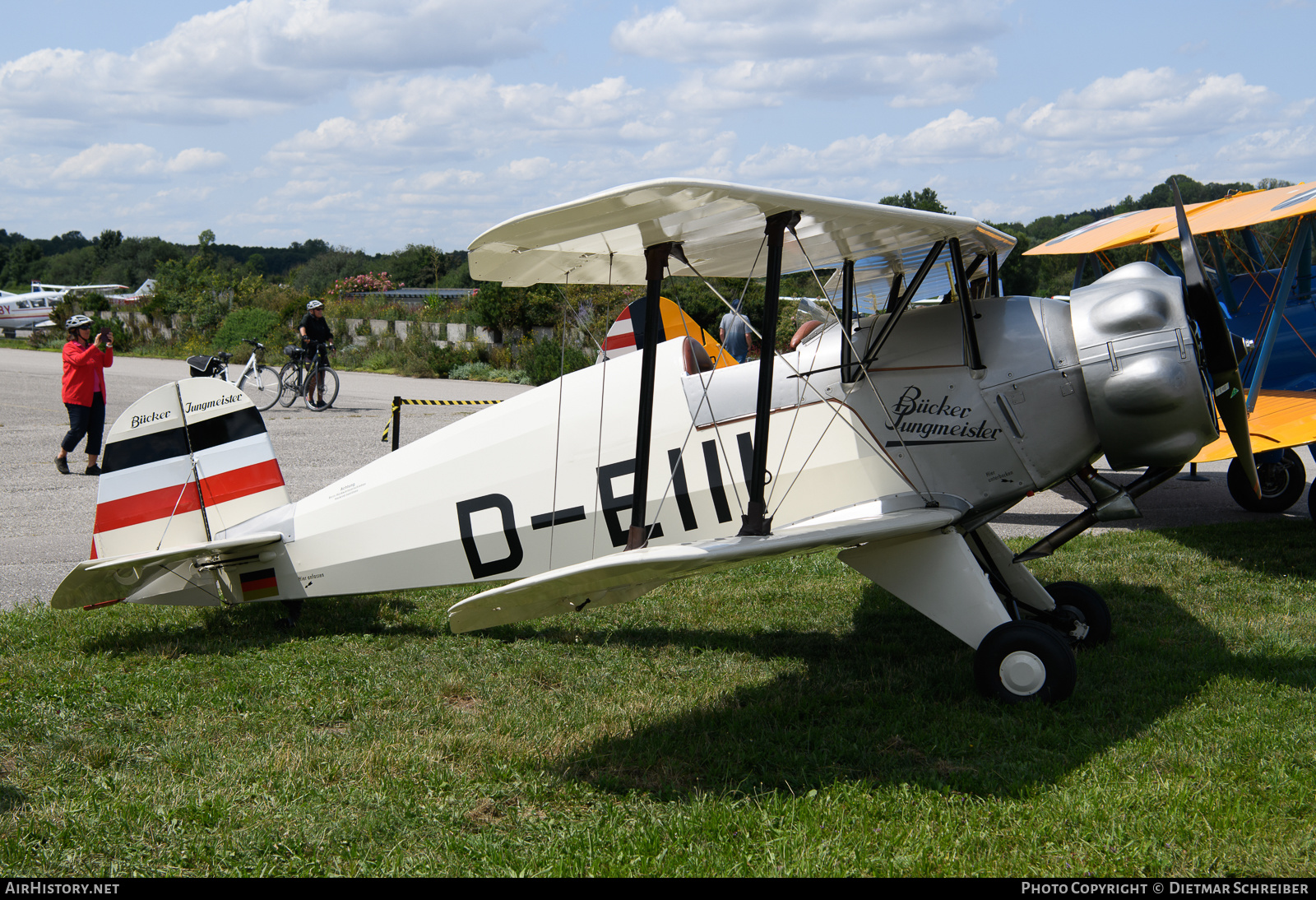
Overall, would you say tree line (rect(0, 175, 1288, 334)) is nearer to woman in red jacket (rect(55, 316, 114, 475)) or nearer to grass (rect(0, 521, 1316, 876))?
grass (rect(0, 521, 1316, 876))

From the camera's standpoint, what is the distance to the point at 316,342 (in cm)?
1597

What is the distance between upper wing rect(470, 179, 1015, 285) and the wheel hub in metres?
1.92

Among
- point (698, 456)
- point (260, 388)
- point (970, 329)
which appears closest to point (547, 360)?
point (260, 388)

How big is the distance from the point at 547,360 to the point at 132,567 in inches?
667

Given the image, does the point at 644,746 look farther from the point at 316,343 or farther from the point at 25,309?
Result: the point at 25,309

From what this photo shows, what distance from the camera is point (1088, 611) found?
5.00m

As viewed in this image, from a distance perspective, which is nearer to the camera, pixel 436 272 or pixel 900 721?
pixel 900 721

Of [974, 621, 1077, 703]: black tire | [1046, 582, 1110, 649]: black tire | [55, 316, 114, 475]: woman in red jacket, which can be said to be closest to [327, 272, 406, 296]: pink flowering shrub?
[55, 316, 114, 475]: woman in red jacket

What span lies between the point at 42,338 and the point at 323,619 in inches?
1519

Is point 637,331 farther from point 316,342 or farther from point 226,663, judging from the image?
point 316,342

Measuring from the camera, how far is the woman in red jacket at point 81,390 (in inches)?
416

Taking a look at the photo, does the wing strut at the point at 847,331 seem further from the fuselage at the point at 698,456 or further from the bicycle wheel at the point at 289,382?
the bicycle wheel at the point at 289,382

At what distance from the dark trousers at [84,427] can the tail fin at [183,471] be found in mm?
6465

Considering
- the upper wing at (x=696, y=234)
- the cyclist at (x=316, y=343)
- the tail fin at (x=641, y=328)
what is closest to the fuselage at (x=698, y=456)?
the upper wing at (x=696, y=234)
